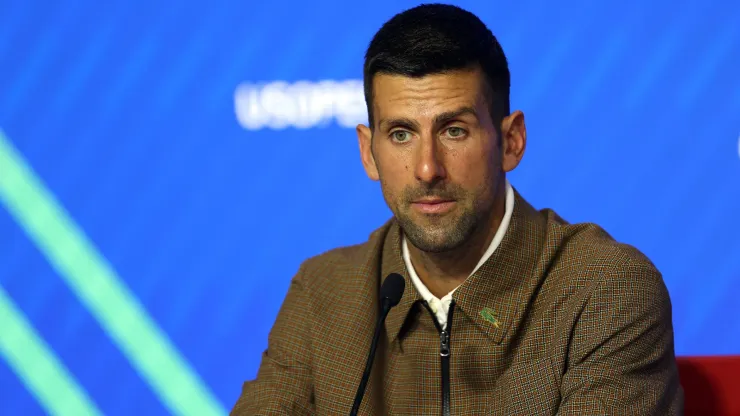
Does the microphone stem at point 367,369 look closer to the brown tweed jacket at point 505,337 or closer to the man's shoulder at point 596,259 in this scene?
the brown tweed jacket at point 505,337

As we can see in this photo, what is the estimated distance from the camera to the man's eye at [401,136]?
Result: 172cm

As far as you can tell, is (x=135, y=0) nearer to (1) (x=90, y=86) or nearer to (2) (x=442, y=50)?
(1) (x=90, y=86)

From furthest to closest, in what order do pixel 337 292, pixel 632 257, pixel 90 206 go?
pixel 90 206 → pixel 337 292 → pixel 632 257

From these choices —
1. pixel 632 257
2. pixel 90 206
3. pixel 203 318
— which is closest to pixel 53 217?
pixel 90 206

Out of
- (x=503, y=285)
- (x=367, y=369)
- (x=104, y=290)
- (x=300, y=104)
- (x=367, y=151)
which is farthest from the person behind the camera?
(x=104, y=290)

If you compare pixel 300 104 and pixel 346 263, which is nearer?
pixel 346 263

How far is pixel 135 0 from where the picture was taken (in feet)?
9.19

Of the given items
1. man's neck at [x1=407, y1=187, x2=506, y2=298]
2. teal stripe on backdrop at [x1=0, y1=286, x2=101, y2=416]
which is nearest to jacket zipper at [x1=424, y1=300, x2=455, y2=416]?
man's neck at [x1=407, y1=187, x2=506, y2=298]

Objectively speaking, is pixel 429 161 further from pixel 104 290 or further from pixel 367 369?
pixel 104 290

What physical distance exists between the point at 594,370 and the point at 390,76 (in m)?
0.60

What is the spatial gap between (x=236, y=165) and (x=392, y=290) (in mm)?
1254

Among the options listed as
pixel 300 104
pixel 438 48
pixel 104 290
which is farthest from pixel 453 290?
pixel 104 290

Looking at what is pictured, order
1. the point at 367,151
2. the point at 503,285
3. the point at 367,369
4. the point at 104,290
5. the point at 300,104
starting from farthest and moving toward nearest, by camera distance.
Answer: the point at 104,290 < the point at 300,104 < the point at 367,151 < the point at 503,285 < the point at 367,369

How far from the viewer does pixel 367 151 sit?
1889mm
